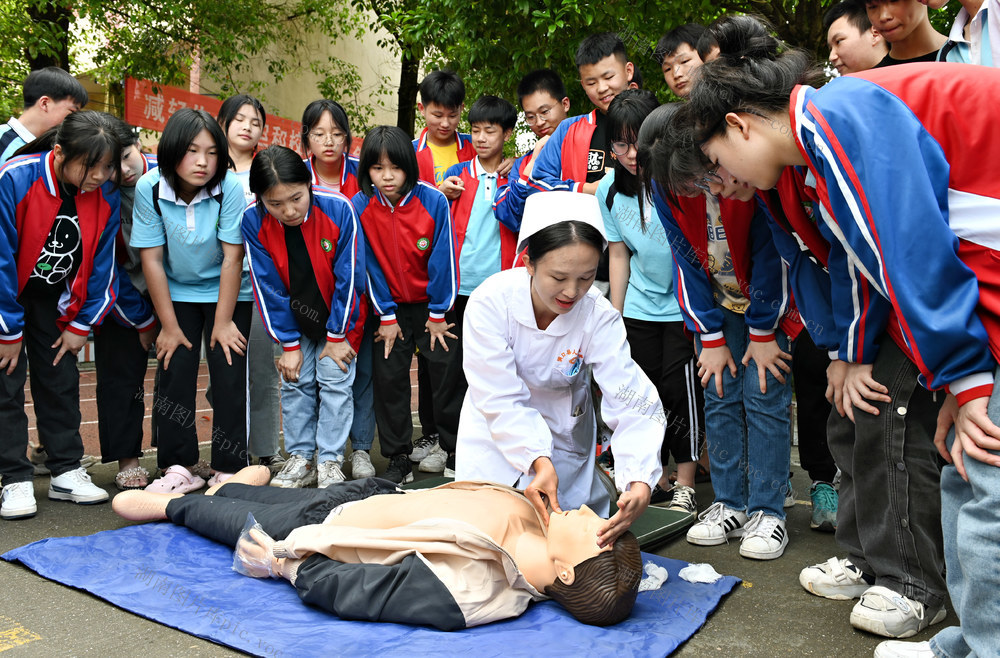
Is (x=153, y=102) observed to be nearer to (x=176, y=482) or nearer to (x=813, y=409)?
(x=176, y=482)

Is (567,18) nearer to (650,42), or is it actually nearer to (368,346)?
(650,42)

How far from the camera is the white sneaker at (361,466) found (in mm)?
4465

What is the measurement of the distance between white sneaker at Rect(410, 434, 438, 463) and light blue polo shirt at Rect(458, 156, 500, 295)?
931 mm

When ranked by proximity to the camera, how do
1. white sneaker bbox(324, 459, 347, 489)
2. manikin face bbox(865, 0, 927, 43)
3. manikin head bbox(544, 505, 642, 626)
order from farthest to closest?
1. white sneaker bbox(324, 459, 347, 489)
2. manikin face bbox(865, 0, 927, 43)
3. manikin head bbox(544, 505, 642, 626)

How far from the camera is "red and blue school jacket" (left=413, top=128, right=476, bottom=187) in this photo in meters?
5.05

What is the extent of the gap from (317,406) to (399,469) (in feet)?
1.83

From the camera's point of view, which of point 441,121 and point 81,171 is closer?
point 81,171

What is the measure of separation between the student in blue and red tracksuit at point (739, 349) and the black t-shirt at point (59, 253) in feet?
8.89

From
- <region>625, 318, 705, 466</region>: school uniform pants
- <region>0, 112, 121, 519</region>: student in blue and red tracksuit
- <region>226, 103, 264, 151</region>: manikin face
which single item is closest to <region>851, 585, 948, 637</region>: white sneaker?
<region>625, 318, 705, 466</region>: school uniform pants

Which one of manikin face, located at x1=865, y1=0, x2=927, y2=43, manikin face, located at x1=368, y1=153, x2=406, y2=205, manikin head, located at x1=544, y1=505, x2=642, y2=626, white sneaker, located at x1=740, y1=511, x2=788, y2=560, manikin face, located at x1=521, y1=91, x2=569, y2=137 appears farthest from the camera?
manikin face, located at x1=521, y1=91, x2=569, y2=137

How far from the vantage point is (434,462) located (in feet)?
15.3

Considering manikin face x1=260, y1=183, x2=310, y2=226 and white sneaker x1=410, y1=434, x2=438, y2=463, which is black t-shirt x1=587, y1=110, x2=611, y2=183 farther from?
white sneaker x1=410, y1=434, x2=438, y2=463

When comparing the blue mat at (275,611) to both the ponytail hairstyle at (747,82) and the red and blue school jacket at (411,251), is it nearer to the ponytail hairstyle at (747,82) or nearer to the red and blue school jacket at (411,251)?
the ponytail hairstyle at (747,82)

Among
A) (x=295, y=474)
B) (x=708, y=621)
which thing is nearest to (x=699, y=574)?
(x=708, y=621)
